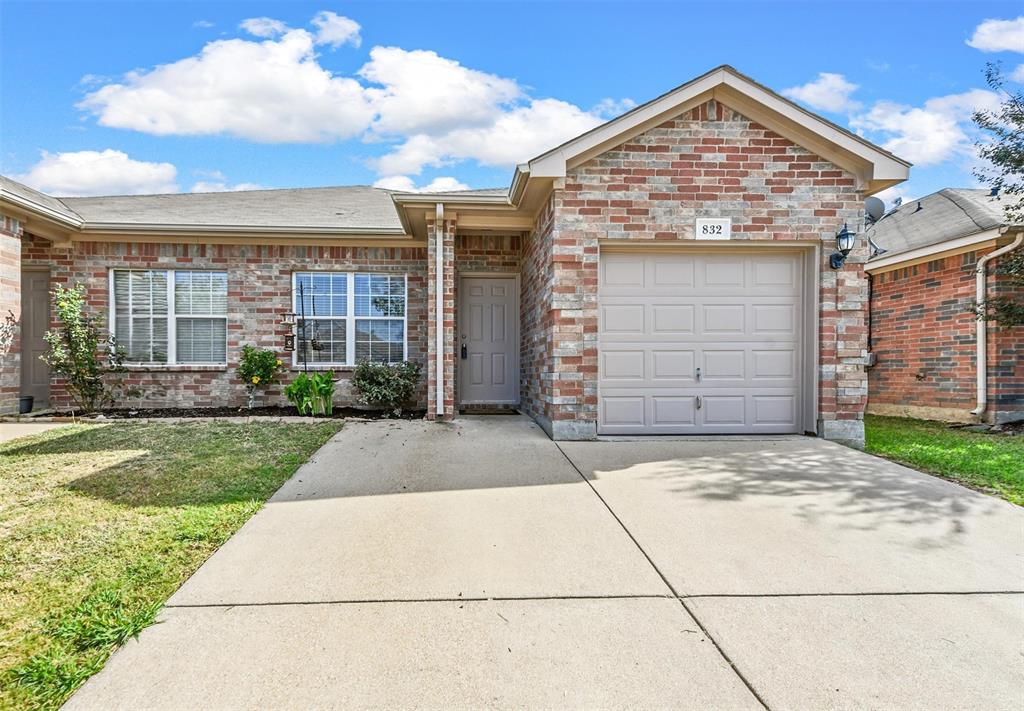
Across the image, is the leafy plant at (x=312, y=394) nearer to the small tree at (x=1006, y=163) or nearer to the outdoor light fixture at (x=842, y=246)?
the outdoor light fixture at (x=842, y=246)

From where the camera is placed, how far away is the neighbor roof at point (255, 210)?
8.98 metres

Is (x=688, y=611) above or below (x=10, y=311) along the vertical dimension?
below

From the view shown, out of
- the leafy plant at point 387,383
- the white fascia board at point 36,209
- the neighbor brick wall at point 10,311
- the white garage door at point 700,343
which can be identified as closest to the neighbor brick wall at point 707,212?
the white garage door at point 700,343

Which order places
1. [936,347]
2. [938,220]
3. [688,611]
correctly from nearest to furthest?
[688,611], [936,347], [938,220]

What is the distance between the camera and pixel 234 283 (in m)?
9.30

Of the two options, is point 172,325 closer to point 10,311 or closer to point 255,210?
point 10,311

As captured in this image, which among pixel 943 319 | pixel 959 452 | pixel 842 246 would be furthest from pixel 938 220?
pixel 959 452

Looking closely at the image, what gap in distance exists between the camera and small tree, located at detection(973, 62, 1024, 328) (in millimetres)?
7898

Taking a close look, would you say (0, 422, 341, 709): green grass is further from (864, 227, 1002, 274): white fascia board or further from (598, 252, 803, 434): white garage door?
(864, 227, 1002, 274): white fascia board

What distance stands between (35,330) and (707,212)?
36.8 ft

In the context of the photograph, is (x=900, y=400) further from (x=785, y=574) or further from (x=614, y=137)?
(x=785, y=574)

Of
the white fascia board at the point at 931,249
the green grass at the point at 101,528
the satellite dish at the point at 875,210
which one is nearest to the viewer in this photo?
the green grass at the point at 101,528

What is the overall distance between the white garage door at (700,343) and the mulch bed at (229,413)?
3541 millimetres

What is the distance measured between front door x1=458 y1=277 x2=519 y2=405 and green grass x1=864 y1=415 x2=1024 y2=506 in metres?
5.52
